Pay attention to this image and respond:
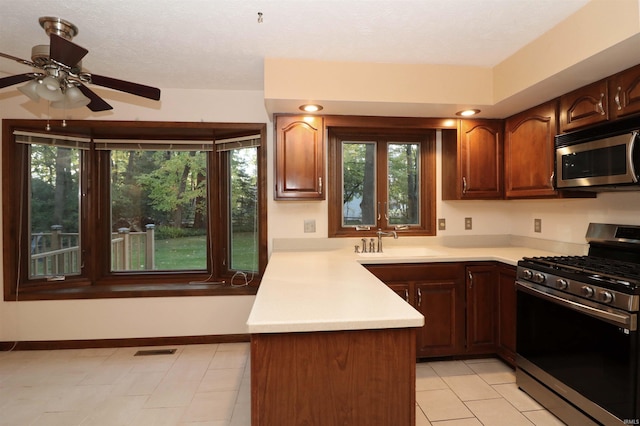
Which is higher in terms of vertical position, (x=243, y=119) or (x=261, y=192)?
(x=243, y=119)

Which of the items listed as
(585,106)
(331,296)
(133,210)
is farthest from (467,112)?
(133,210)

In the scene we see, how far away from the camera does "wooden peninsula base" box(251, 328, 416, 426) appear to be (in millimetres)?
1206

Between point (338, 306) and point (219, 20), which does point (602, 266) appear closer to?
point (338, 306)

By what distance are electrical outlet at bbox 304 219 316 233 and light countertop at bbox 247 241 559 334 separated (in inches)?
17.1

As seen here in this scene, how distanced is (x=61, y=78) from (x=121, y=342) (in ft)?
7.56

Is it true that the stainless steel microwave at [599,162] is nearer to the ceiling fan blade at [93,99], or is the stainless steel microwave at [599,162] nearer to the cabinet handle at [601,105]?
the cabinet handle at [601,105]

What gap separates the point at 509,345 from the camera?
2527 millimetres

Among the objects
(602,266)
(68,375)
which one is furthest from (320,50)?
(68,375)

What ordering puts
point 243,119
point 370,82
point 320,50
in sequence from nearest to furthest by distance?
point 320,50 < point 370,82 < point 243,119

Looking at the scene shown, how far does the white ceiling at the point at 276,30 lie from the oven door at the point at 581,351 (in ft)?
5.24

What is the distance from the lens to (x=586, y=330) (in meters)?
1.79

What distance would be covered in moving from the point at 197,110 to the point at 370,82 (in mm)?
→ 1614

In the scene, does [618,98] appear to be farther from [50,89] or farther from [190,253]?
[190,253]

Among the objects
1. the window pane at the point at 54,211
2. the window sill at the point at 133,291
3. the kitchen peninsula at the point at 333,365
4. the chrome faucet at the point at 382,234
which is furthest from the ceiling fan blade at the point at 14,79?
the chrome faucet at the point at 382,234
